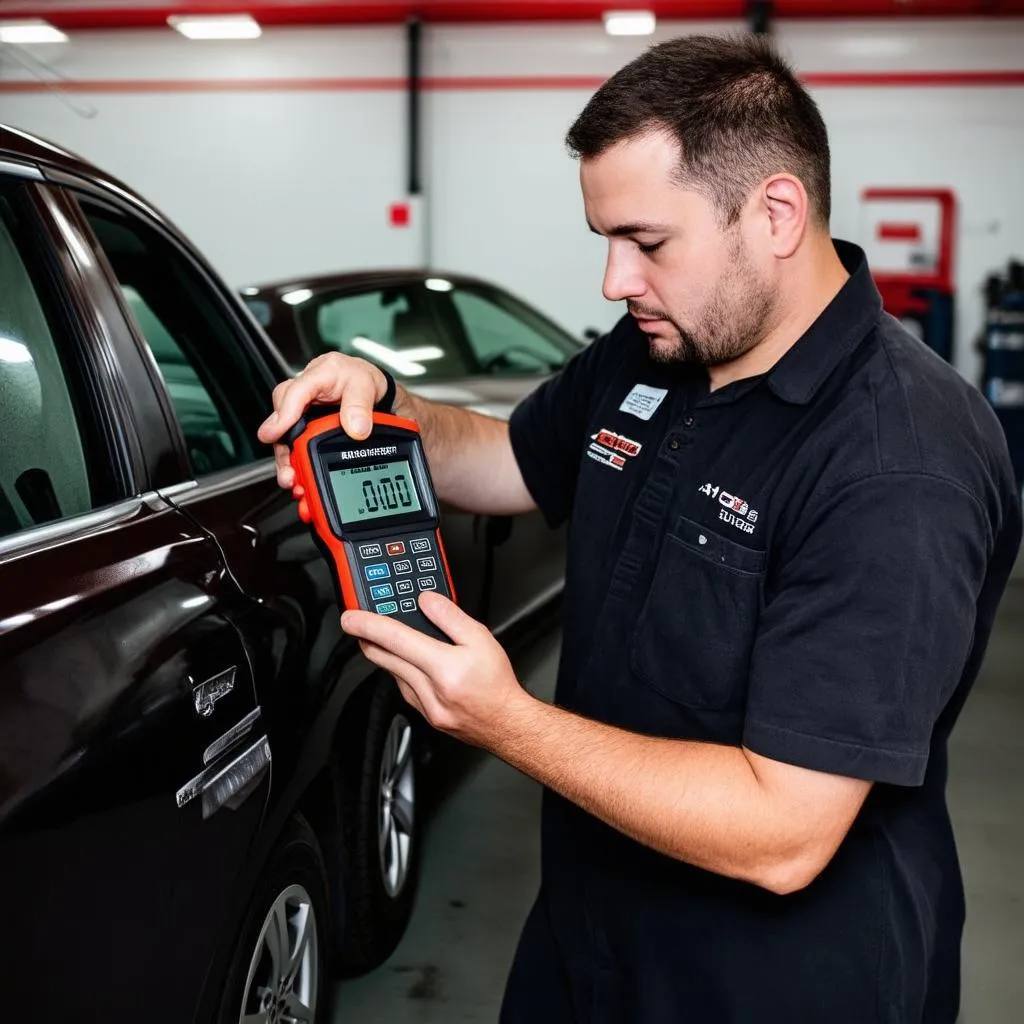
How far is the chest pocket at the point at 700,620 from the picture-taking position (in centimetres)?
131

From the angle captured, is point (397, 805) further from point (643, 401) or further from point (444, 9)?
point (444, 9)

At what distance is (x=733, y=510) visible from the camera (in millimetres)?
1319

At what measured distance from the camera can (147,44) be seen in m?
9.94

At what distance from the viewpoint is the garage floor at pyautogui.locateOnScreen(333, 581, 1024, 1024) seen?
7.83ft

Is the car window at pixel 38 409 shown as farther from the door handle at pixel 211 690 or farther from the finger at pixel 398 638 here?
the finger at pixel 398 638

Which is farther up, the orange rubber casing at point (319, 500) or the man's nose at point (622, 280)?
the man's nose at point (622, 280)

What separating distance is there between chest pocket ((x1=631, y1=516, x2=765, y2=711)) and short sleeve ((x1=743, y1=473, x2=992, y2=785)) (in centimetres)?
14

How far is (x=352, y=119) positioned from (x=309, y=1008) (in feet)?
29.0

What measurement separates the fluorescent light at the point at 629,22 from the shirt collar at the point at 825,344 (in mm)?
8195

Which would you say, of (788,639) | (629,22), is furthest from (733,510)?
(629,22)

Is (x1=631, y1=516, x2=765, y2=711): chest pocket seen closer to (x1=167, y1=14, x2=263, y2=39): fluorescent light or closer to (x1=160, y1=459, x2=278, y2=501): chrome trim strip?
(x1=160, y1=459, x2=278, y2=501): chrome trim strip

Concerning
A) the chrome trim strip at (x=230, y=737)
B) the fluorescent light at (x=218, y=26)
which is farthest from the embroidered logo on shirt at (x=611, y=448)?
the fluorescent light at (x=218, y=26)

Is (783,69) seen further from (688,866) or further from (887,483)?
(688,866)

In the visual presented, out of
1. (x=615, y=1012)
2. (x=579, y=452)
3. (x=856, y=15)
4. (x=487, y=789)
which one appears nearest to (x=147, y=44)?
(x=856, y=15)
